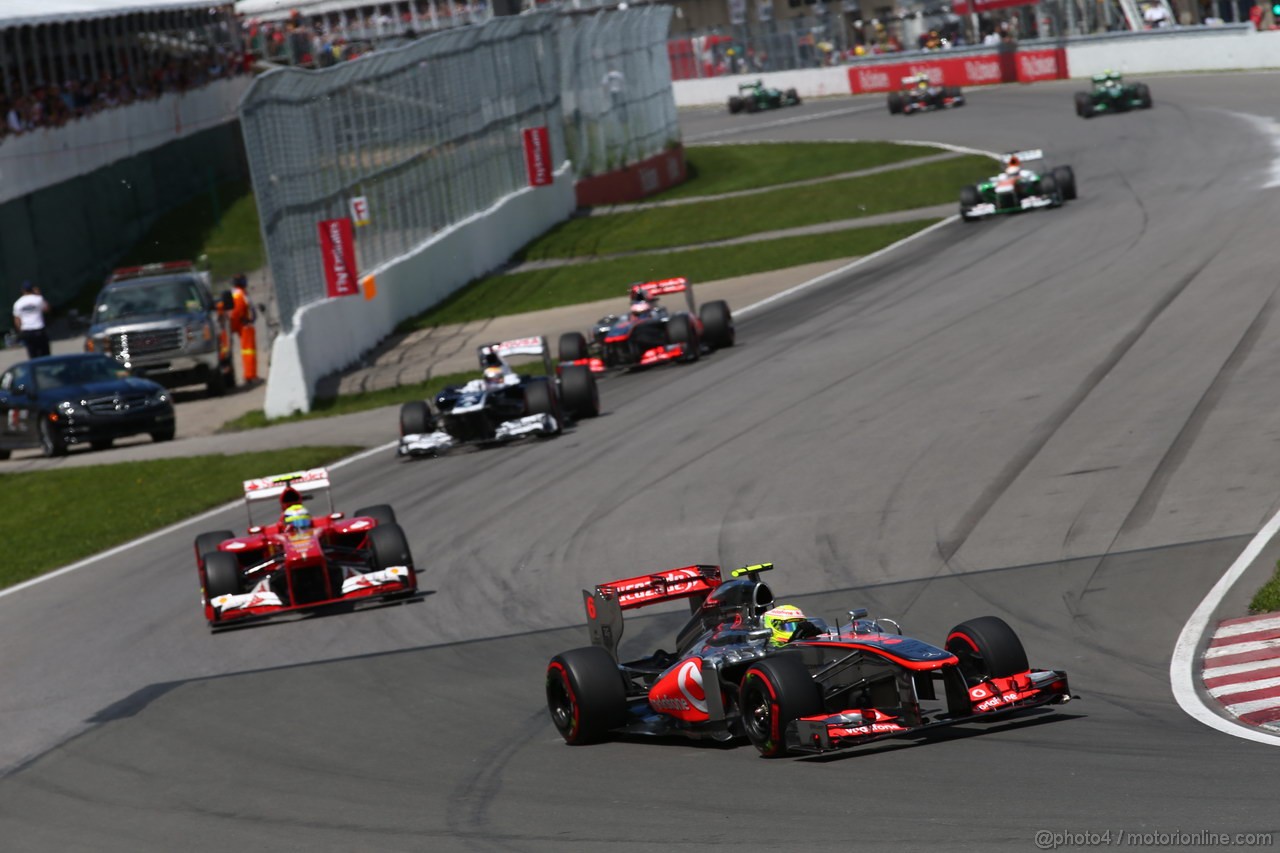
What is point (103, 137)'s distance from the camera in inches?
1791

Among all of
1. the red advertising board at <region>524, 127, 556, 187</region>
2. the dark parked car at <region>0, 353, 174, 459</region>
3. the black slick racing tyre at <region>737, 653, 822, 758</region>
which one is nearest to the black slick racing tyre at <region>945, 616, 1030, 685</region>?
the black slick racing tyre at <region>737, 653, 822, 758</region>

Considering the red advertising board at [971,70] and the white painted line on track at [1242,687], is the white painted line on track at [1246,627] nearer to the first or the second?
the white painted line on track at [1242,687]

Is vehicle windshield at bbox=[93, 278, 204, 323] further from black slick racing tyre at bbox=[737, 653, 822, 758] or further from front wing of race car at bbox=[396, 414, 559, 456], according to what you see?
black slick racing tyre at bbox=[737, 653, 822, 758]

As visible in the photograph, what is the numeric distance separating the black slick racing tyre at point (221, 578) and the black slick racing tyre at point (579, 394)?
27.1 ft

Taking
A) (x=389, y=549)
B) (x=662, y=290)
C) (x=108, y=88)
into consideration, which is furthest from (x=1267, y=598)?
(x=108, y=88)

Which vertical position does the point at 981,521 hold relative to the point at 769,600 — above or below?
below

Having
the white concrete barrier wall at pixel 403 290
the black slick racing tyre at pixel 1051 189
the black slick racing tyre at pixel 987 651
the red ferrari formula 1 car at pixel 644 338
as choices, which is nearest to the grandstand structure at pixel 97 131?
the white concrete barrier wall at pixel 403 290

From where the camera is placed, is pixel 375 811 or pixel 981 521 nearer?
pixel 375 811

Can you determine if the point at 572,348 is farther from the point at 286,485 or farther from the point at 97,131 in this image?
the point at 97,131

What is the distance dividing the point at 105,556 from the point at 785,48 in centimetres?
7096

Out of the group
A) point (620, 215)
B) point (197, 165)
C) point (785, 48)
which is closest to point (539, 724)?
point (620, 215)

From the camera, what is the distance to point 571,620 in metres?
14.1

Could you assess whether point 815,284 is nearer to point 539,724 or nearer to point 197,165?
point 539,724

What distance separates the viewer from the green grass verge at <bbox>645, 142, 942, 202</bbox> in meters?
51.5
